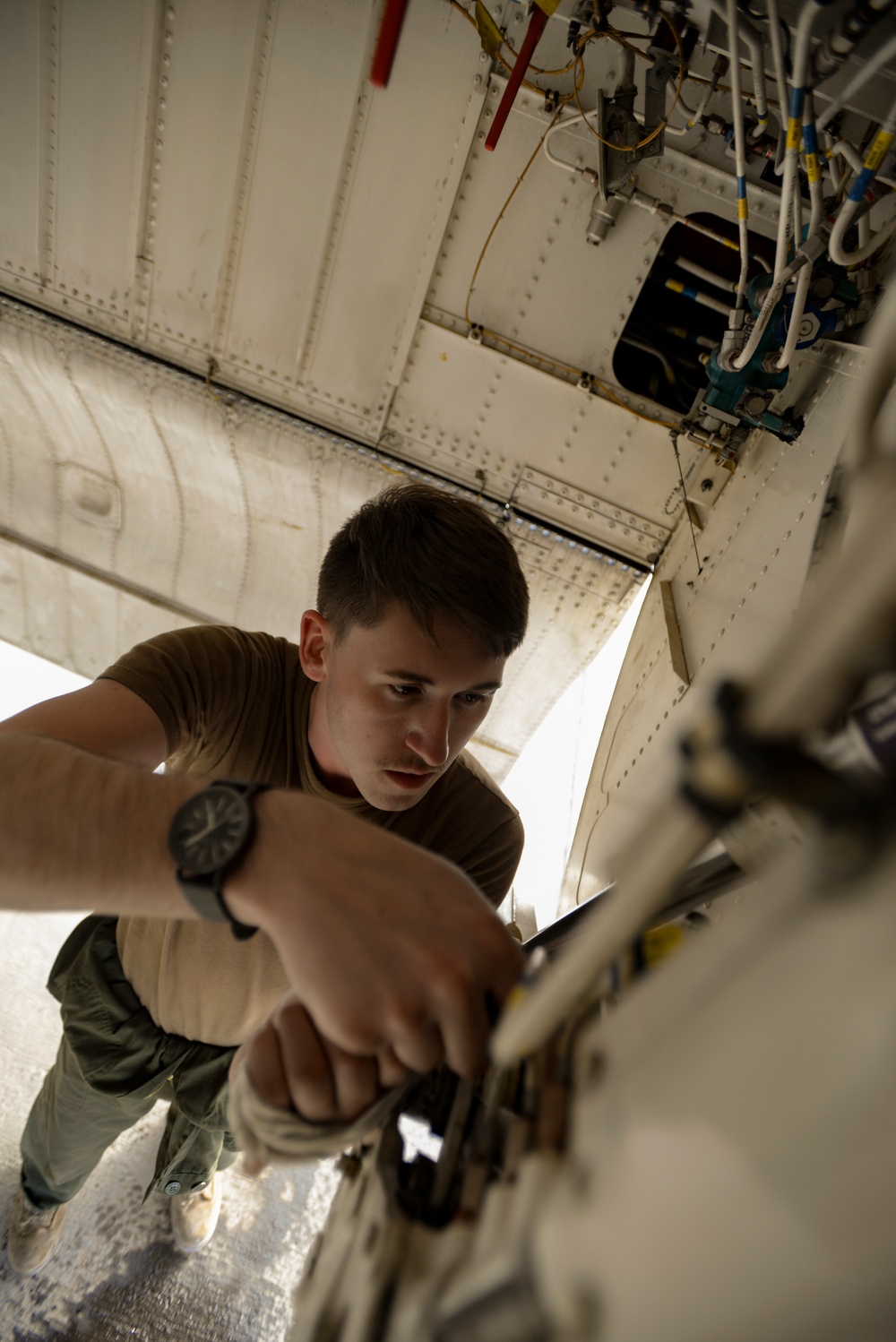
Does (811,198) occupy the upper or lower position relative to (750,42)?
lower

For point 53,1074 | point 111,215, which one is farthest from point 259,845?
point 111,215

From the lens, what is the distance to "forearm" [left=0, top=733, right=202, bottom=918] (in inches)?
35.8

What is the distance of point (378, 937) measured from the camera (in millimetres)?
729

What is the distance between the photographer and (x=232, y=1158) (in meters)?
2.53

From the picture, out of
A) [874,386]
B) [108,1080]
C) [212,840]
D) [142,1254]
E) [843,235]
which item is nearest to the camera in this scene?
[874,386]

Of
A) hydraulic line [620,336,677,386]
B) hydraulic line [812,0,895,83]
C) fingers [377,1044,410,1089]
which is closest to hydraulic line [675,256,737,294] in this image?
Result: hydraulic line [620,336,677,386]

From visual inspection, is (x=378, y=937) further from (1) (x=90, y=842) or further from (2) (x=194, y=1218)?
(2) (x=194, y=1218)

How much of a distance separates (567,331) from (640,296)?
48 centimetres

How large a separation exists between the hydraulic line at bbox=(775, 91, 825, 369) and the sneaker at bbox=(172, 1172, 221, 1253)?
11.0 ft

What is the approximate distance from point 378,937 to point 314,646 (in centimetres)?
127

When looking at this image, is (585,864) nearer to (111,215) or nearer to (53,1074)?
(53,1074)

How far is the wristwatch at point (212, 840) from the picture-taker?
0.83m

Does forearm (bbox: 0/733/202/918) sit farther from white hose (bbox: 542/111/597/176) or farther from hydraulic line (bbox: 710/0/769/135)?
white hose (bbox: 542/111/597/176)

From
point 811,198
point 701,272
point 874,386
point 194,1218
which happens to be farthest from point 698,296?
point 194,1218
